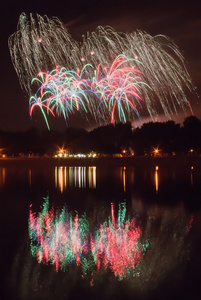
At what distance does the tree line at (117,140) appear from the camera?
8712 cm

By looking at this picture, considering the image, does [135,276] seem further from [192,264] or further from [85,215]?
[85,215]

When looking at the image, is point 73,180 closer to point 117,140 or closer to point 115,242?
point 115,242

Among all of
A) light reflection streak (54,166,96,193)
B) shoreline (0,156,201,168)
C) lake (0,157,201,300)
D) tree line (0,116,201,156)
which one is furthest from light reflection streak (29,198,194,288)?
tree line (0,116,201,156)

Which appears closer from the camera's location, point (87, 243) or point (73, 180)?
point (87, 243)

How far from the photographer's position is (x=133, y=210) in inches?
428

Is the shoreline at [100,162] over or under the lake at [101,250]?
over

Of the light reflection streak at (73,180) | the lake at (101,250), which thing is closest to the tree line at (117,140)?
the light reflection streak at (73,180)

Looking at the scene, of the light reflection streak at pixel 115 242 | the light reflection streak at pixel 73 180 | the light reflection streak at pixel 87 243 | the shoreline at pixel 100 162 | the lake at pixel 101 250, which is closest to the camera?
the lake at pixel 101 250

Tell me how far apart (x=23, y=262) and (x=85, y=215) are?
13.5ft

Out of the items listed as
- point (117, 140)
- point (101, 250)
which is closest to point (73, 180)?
point (101, 250)

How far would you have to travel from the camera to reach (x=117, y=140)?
309 feet

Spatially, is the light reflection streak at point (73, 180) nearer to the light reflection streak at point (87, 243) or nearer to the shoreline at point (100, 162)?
the light reflection streak at point (87, 243)

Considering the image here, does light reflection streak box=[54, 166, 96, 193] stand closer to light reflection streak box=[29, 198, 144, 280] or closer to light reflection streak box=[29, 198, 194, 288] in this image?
light reflection streak box=[29, 198, 194, 288]

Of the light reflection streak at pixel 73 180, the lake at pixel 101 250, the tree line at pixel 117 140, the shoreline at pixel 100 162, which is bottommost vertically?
the lake at pixel 101 250
